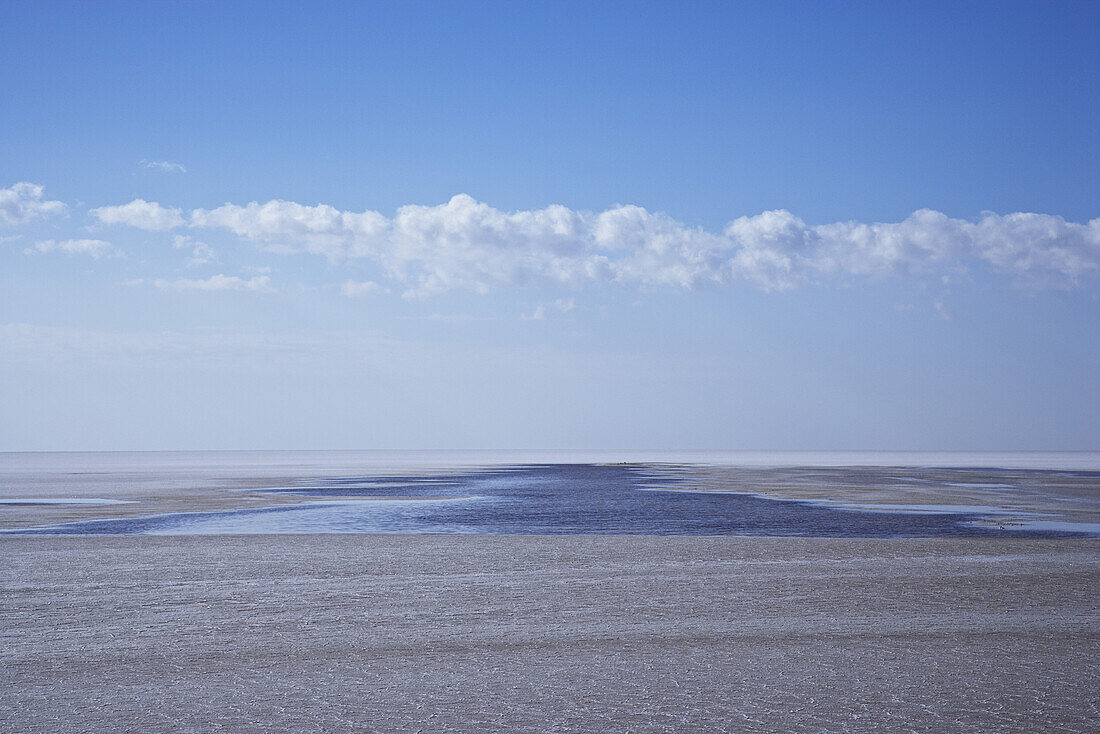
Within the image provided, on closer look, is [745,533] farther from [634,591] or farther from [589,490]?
[589,490]

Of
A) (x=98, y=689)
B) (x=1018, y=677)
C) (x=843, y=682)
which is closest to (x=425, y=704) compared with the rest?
(x=98, y=689)

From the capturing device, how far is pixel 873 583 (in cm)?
1548

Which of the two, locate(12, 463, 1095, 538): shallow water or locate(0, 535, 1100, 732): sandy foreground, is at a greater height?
locate(0, 535, 1100, 732): sandy foreground

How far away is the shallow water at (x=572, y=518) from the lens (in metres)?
25.0

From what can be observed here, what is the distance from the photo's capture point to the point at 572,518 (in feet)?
96.5

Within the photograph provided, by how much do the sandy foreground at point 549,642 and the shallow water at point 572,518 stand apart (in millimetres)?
6012

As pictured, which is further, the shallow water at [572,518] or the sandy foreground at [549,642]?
the shallow water at [572,518]

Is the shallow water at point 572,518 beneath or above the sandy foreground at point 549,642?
beneath

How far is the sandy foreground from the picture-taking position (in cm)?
814

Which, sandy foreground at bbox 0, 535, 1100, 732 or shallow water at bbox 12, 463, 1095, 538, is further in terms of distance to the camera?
shallow water at bbox 12, 463, 1095, 538

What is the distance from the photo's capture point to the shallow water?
25.0 meters

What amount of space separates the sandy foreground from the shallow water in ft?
19.7

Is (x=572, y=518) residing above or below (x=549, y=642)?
below

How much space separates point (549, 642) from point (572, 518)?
18.5 m
